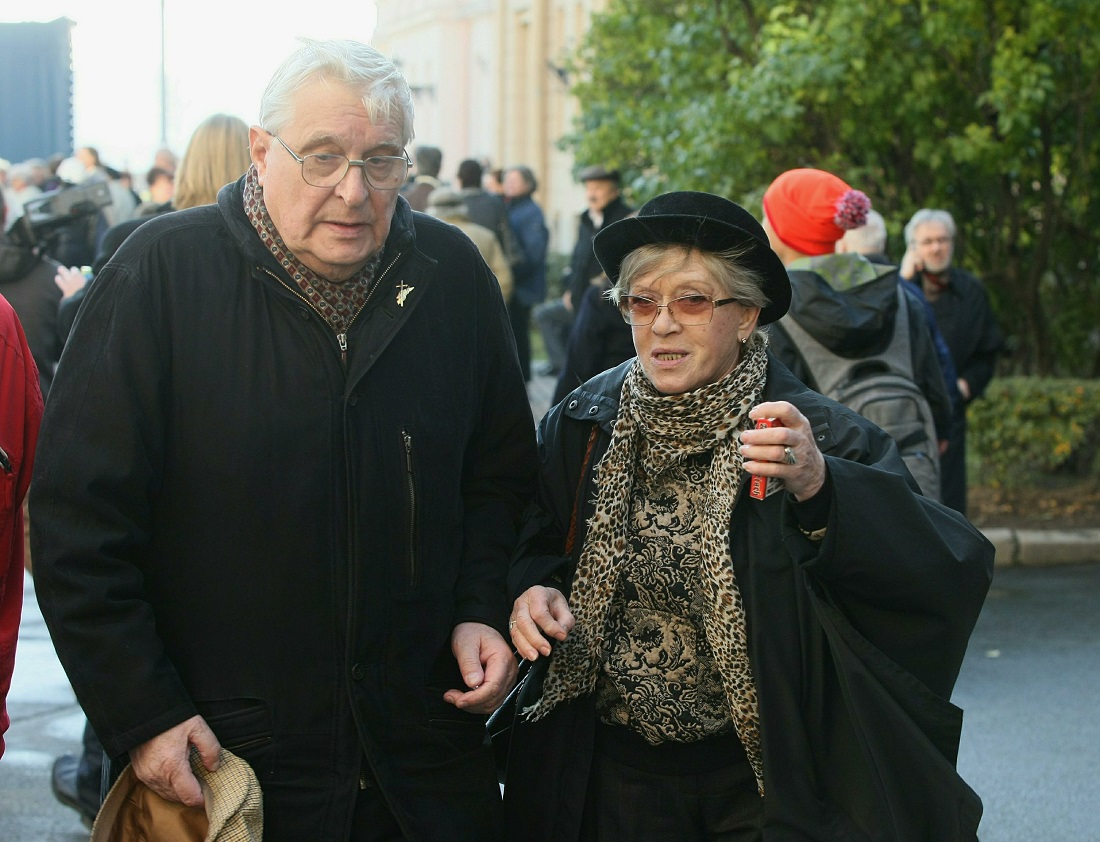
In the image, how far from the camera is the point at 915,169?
35.6 feet

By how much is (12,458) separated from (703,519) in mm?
→ 1468

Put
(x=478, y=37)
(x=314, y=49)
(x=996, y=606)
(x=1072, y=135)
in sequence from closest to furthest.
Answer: (x=314, y=49) → (x=996, y=606) → (x=1072, y=135) → (x=478, y=37)

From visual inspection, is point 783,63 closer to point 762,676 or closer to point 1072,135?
point 1072,135

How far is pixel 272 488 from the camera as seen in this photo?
8.77 feet

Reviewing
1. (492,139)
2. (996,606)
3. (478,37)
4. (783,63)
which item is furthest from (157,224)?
(478,37)

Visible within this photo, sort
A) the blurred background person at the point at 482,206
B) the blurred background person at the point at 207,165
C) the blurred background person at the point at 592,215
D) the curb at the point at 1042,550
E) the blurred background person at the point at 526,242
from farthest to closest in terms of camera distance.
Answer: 1. the blurred background person at the point at 526,242
2. the blurred background person at the point at 482,206
3. the blurred background person at the point at 592,215
4. the curb at the point at 1042,550
5. the blurred background person at the point at 207,165

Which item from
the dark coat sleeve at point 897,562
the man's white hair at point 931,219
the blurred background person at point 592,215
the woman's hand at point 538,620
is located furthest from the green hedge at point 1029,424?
the woman's hand at point 538,620

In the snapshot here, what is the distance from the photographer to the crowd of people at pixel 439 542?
2615 millimetres

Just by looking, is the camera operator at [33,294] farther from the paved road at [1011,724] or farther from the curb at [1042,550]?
the curb at [1042,550]

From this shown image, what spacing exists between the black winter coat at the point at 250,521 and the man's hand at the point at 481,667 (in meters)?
0.08

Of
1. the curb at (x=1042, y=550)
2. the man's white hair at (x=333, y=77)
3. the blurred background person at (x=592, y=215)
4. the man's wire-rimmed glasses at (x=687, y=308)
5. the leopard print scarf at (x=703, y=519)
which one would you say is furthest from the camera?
the blurred background person at (x=592, y=215)

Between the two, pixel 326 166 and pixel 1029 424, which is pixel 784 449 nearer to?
pixel 326 166

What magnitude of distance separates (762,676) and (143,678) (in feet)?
3.92

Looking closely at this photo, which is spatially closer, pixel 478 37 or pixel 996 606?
pixel 996 606
